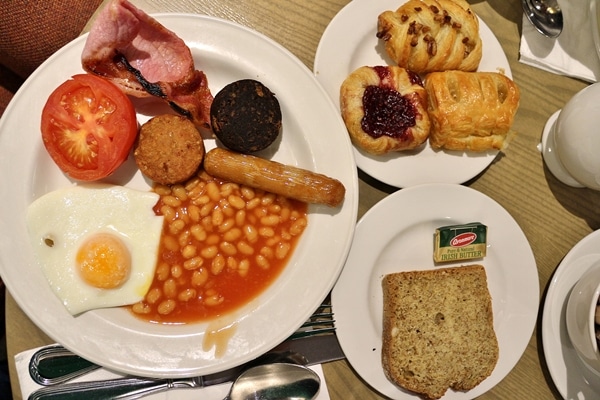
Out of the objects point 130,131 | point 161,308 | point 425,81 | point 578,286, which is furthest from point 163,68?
point 578,286

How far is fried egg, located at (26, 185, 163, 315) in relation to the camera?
217 cm

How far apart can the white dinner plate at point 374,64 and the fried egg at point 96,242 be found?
109 centimetres

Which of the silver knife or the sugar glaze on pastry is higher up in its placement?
the sugar glaze on pastry

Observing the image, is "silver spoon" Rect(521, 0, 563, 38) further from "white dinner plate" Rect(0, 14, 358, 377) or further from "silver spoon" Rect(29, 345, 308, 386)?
"silver spoon" Rect(29, 345, 308, 386)

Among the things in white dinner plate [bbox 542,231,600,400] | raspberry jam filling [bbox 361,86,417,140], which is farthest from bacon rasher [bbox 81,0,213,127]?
white dinner plate [bbox 542,231,600,400]

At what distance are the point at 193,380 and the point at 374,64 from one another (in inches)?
74.0

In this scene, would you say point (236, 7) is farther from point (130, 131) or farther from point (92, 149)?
point (92, 149)

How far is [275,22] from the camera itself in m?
2.54

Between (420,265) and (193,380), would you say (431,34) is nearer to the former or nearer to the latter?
(420,265)

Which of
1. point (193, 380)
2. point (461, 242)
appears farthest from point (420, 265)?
point (193, 380)

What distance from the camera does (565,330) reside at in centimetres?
258

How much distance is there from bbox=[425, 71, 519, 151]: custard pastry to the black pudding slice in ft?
2.69

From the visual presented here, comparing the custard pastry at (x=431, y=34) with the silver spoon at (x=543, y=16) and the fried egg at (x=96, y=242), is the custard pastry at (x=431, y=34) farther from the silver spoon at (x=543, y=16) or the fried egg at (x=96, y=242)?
the fried egg at (x=96, y=242)

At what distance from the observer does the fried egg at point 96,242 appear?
2172 millimetres
